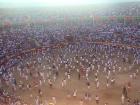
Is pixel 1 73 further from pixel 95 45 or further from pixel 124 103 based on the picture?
pixel 95 45

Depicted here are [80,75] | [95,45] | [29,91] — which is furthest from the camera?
[95,45]

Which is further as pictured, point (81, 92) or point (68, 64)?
point (68, 64)

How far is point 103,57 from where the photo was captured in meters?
43.3

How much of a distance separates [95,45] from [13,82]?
2028 centimetres

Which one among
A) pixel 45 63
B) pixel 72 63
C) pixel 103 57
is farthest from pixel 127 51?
pixel 45 63

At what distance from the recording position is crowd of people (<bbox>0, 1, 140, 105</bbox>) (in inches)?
1180

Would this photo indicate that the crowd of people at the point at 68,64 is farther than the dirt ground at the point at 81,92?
Yes

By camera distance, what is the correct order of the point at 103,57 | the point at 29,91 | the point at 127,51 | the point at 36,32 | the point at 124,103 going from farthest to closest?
the point at 36,32
the point at 127,51
the point at 103,57
the point at 29,91
the point at 124,103

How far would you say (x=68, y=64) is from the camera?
131 feet

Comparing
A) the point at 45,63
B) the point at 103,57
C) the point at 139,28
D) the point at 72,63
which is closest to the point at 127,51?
the point at 103,57

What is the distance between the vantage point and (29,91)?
30.8m

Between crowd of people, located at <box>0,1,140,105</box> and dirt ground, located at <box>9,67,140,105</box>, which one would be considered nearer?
dirt ground, located at <box>9,67,140,105</box>

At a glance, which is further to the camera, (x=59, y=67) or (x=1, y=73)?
(x=59, y=67)

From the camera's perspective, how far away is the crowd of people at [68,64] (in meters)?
30.0
